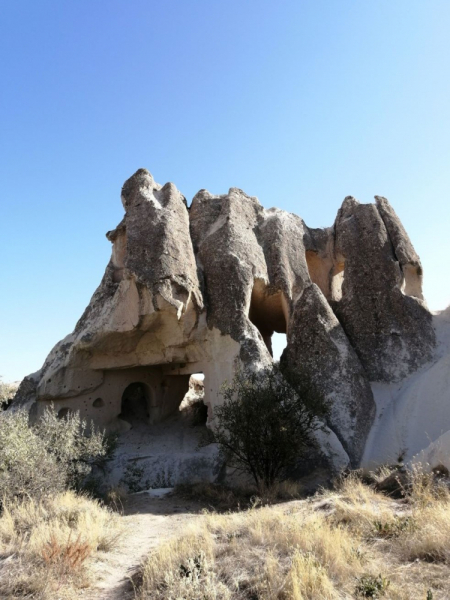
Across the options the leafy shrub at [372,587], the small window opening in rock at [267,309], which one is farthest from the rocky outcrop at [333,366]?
the leafy shrub at [372,587]

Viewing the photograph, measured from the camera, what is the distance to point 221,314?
1196 cm

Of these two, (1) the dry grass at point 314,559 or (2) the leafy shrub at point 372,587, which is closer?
(2) the leafy shrub at point 372,587

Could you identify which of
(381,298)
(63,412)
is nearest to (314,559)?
(63,412)

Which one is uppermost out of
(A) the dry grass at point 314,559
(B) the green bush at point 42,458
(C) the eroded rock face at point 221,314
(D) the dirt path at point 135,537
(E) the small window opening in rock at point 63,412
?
(C) the eroded rock face at point 221,314

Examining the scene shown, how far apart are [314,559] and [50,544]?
2776 mm

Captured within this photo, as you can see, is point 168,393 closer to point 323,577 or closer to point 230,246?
point 230,246

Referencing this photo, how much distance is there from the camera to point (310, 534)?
4.65 metres

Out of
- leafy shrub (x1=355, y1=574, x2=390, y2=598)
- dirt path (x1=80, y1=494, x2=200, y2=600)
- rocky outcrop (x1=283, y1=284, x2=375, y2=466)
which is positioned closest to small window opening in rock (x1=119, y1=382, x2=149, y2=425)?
dirt path (x1=80, y1=494, x2=200, y2=600)

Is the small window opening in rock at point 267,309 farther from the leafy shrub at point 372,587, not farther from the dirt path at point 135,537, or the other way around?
the leafy shrub at point 372,587

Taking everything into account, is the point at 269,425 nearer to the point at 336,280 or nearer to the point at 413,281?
the point at 413,281

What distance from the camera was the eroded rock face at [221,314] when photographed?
11.5 metres

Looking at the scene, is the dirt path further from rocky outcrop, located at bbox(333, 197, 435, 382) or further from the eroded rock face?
rocky outcrop, located at bbox(333, 197, 435, 382)

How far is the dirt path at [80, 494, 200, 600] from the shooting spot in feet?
14.3

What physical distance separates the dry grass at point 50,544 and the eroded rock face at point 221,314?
17.6 feet
